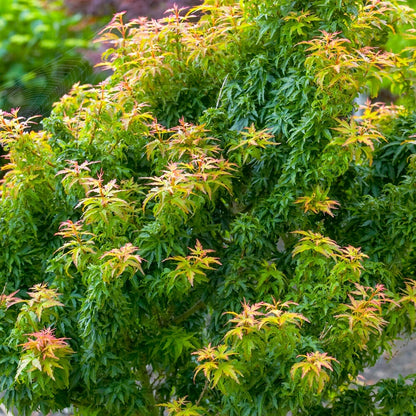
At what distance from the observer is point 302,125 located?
2.73 meters

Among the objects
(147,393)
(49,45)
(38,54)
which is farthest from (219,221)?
Answer: (38,54)

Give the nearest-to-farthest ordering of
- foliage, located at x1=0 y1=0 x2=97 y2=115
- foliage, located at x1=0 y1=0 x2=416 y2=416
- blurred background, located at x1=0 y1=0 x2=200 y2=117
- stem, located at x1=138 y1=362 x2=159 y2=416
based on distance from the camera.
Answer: foliage, located at x1=0 y1=0 x2=416 y2=416 < stem, located at x1=138 y1=362 x2=159 y2=416 < blurred background, located at x1=0 y1=0 x2=200 y2=117 < foliage, located at x1=0 y1=0 x2=97 y2=115

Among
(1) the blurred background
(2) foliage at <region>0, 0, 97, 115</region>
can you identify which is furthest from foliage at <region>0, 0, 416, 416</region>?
(2) foliage at <region>0, 0, 97, 115</region>

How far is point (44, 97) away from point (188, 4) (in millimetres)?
1641

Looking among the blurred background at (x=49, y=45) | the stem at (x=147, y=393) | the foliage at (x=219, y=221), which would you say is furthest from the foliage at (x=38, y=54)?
the stem at (x=147, y=393)

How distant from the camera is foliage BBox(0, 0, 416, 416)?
2.56 metres

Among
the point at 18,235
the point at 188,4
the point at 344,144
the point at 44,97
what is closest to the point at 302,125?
the point at 344,144

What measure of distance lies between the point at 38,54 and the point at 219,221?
4.46m

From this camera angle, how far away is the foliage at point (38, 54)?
590cm

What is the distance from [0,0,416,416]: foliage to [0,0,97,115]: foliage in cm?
296

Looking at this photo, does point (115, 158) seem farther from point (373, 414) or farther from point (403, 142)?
point (373, 414)

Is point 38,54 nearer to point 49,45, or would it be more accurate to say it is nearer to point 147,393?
point 49,45

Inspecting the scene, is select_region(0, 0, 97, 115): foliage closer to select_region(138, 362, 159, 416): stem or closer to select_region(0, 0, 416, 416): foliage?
select_region(0, 0, 416, 416): foliage

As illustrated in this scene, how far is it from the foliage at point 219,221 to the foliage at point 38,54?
9.70 ft
